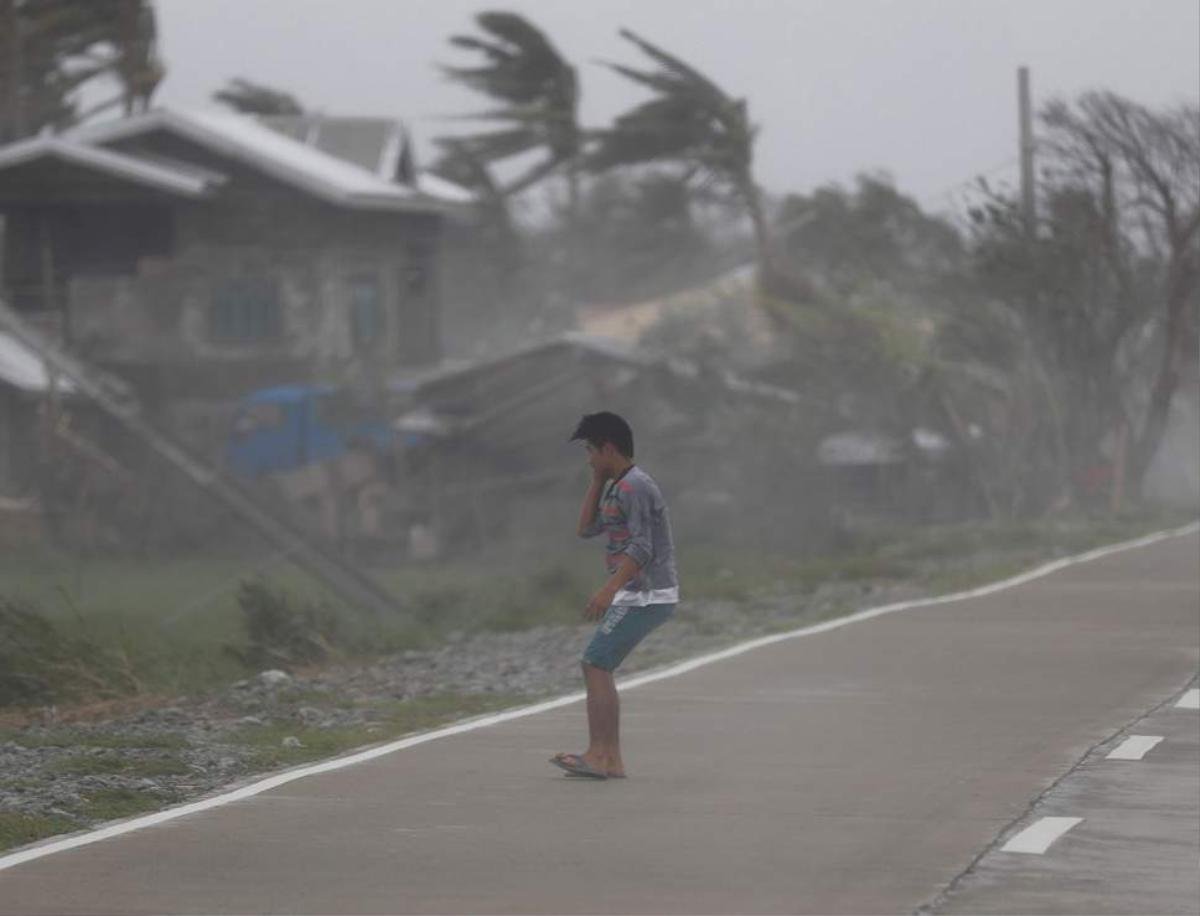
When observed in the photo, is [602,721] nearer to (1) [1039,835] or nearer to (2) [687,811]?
(2) [687,811]

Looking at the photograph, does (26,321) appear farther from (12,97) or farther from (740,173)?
(740,173)

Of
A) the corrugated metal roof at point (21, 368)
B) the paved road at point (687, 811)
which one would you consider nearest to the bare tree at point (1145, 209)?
the corrugated metal roof at point (21, 368)

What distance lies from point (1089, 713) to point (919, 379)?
27.9 m

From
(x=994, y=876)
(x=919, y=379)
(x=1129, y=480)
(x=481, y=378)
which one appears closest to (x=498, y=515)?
(x=481, y=378)

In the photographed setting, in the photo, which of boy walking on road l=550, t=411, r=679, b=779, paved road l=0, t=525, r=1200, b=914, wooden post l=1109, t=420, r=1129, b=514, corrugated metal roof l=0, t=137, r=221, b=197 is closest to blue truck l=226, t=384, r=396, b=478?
corrugated metal roof l=0, t=137, r=221, b=197

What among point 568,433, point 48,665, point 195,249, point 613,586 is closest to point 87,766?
point 613,586

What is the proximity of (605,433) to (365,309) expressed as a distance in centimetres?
3593

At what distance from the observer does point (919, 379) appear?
41.9m

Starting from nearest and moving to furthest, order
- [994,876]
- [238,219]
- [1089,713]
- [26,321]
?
[994,876]
[1089,713]
[26,321]
[238,219]

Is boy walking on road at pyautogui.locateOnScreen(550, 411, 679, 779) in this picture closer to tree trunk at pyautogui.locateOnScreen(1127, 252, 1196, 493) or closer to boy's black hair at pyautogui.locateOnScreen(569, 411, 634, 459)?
boy's black hair at pyautogui.locateOnScreen(569, 411, 634, 459)

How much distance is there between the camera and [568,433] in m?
41.1

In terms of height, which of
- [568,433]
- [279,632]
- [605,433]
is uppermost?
[605,433]

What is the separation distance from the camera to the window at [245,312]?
45.3 metres

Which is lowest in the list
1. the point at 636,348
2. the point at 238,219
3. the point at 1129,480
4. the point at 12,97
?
the point at 1129,480
